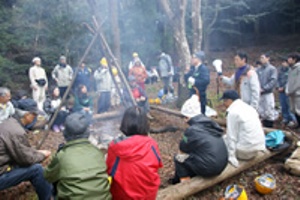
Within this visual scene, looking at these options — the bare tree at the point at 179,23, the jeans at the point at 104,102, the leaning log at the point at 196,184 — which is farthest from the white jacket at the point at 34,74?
the leaning log at the point at 196,184

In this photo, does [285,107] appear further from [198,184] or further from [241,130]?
[198,184]

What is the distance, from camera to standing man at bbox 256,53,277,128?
613 cm

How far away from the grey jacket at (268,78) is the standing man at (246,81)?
1.11 metres

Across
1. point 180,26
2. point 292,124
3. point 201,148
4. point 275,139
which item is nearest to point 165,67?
point 180,26

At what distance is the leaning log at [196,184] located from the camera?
331cm

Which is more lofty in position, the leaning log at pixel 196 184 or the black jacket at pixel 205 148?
the black jacket at pixel 205 148

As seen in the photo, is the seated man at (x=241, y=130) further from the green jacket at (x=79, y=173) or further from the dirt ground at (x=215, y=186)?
the green jacket at (x=79, y=173)

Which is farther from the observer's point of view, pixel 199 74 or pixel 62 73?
pixel 62 73

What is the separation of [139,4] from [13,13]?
26.8 ft

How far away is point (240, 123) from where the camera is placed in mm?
3809

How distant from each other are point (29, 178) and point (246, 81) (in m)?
4.46

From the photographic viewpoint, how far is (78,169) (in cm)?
240

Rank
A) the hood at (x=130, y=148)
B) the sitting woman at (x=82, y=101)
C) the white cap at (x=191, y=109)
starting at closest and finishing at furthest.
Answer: the hood at (x=130, y=148) < the white cap at (x=191, y=109) < the sitting woman at (x=82, y=101)

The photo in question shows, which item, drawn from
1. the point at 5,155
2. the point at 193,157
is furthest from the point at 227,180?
the point at 5,155
